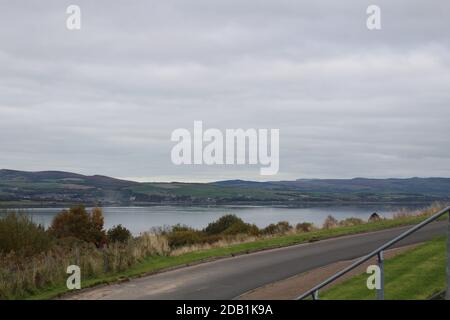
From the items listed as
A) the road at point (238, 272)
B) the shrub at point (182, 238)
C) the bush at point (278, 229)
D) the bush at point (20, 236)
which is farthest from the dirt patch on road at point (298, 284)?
the shrub at point (182, 238)

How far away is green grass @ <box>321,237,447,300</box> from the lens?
10.9m

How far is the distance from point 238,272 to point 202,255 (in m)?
3.96

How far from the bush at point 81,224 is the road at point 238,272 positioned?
24.0m

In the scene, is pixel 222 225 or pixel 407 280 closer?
pixel 407 280

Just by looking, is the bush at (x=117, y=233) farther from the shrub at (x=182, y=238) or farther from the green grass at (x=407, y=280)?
the green grass at (x=407, y=280)

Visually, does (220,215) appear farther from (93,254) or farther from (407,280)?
(407,280)

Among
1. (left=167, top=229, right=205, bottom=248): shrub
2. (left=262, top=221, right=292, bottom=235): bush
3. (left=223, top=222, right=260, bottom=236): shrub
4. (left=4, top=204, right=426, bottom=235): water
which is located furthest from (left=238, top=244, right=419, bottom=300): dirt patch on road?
(left=4, top=204, right=426, bottom=235): water

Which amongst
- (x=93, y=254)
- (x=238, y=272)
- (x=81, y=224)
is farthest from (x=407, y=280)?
(x=81, y=224)

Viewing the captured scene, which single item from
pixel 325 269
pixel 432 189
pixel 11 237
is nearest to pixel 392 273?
pixel 325 269

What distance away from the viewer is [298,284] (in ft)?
46.3

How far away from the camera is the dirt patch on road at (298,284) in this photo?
42.6ft

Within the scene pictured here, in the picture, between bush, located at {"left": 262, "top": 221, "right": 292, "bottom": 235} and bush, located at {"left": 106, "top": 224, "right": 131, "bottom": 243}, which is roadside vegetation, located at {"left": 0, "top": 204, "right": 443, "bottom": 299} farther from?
bush, located at {"left": 106, "top": 224, "right": 131, "bottom": 243}

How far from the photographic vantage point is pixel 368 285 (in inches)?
452
